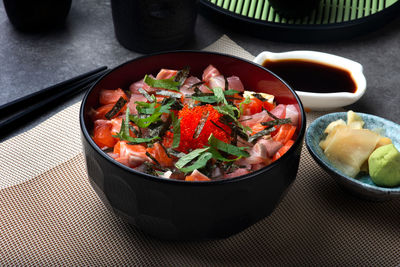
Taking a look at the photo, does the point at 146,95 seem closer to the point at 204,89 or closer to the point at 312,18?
the point at 204,89

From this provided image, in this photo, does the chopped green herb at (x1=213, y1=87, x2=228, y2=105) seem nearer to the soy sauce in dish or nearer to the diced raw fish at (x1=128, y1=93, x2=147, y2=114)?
the diced raw fish at (x1=128, y1=93, x2=147, y2=114)

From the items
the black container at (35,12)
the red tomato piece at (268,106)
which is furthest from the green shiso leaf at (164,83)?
the black container at (35,12)

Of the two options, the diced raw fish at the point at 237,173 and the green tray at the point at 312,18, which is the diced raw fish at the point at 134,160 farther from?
the green tray at the point at 312,18

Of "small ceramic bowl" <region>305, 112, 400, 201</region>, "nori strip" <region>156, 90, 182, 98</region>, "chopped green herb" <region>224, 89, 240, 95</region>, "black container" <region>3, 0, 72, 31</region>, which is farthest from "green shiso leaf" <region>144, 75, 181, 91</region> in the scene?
"black container" <region>3, 0, 72, 31</region>

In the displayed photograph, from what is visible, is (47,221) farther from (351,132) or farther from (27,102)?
(351,132)

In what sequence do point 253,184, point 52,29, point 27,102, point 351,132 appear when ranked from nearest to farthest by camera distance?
point 253,184 < point 351,132 < point 27,102 < point 52,29

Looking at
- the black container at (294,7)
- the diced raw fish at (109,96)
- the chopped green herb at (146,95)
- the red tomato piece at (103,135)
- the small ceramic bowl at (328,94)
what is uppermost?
the chopped green herb at (146,95)

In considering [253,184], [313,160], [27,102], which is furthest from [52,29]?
[253,184]

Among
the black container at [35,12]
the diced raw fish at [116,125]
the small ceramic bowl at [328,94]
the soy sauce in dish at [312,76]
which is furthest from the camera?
the black container at [35,12]
